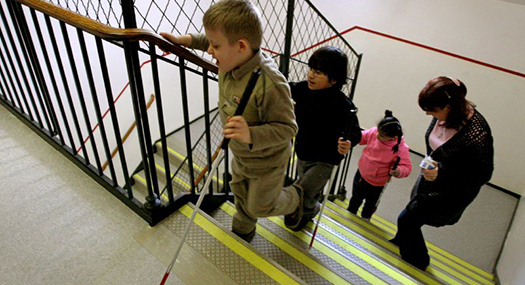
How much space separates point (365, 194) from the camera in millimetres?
2584

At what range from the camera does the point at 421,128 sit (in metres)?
4.49

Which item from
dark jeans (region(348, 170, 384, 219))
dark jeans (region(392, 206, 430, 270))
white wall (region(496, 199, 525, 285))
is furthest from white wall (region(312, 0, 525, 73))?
dark jeans (region(392, 206, 430, 270))

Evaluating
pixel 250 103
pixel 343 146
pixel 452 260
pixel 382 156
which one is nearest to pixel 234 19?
pixel 250 103

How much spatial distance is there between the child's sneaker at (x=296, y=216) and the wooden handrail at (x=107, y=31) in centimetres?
91

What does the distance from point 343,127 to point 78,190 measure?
58.1 inches

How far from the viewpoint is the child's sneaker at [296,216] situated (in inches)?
69.7

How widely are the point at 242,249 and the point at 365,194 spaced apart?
1498 millimetres

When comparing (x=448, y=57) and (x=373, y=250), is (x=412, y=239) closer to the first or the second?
(x=373, y=250)

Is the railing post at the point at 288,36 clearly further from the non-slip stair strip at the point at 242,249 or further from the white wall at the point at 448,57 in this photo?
the white wall at the point at 448,57

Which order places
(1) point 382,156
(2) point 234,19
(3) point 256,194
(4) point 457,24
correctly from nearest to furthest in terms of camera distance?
(2) point 234,19 → (3) point 256,194 → (1) point 382,156 → (4) point 457,24

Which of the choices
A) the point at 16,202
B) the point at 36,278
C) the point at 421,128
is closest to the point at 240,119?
the point at 36,278

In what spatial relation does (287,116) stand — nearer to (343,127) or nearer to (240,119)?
(240,119)

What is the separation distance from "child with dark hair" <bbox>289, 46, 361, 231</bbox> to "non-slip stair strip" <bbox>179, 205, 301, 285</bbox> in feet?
1.73

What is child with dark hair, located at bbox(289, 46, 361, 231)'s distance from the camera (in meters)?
1.51
